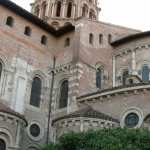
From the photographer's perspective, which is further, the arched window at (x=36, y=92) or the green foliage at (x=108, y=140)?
the arched window at (x=36, y=92)

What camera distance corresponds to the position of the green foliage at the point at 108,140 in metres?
16.1

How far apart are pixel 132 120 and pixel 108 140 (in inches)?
248

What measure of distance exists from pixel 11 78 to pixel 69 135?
9.22 m

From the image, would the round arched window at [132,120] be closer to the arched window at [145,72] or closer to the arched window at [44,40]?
the arched window at [145,72]

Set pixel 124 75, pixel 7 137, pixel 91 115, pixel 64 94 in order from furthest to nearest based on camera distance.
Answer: pixel 124 75, pixel 64 94, pixel 91 115, pixel 7 137

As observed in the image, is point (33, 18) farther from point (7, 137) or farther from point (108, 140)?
point (108, 140)

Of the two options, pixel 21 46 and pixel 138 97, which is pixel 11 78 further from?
pixel 138 97

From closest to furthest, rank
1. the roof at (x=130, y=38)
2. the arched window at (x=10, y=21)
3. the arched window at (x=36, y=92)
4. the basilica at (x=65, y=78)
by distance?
the basilica at (x=65, y=78) → the arched window at (x=36, y=92) → the arched window at (x=10, y=21) → the roof at (x=130, y=38)

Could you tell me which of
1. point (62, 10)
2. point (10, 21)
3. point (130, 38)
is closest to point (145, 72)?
point (130, 38)

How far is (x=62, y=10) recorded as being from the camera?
42.7 meters

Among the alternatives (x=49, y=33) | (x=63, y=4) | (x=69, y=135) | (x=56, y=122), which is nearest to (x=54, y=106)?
(x=56, y=122)

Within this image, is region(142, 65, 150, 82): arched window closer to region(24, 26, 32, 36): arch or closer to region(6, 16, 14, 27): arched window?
region(24, 26, 32, 36): arch

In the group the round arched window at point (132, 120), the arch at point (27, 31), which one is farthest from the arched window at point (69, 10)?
the round arched window at point (132, 120)

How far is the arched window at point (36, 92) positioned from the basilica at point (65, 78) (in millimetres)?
71
